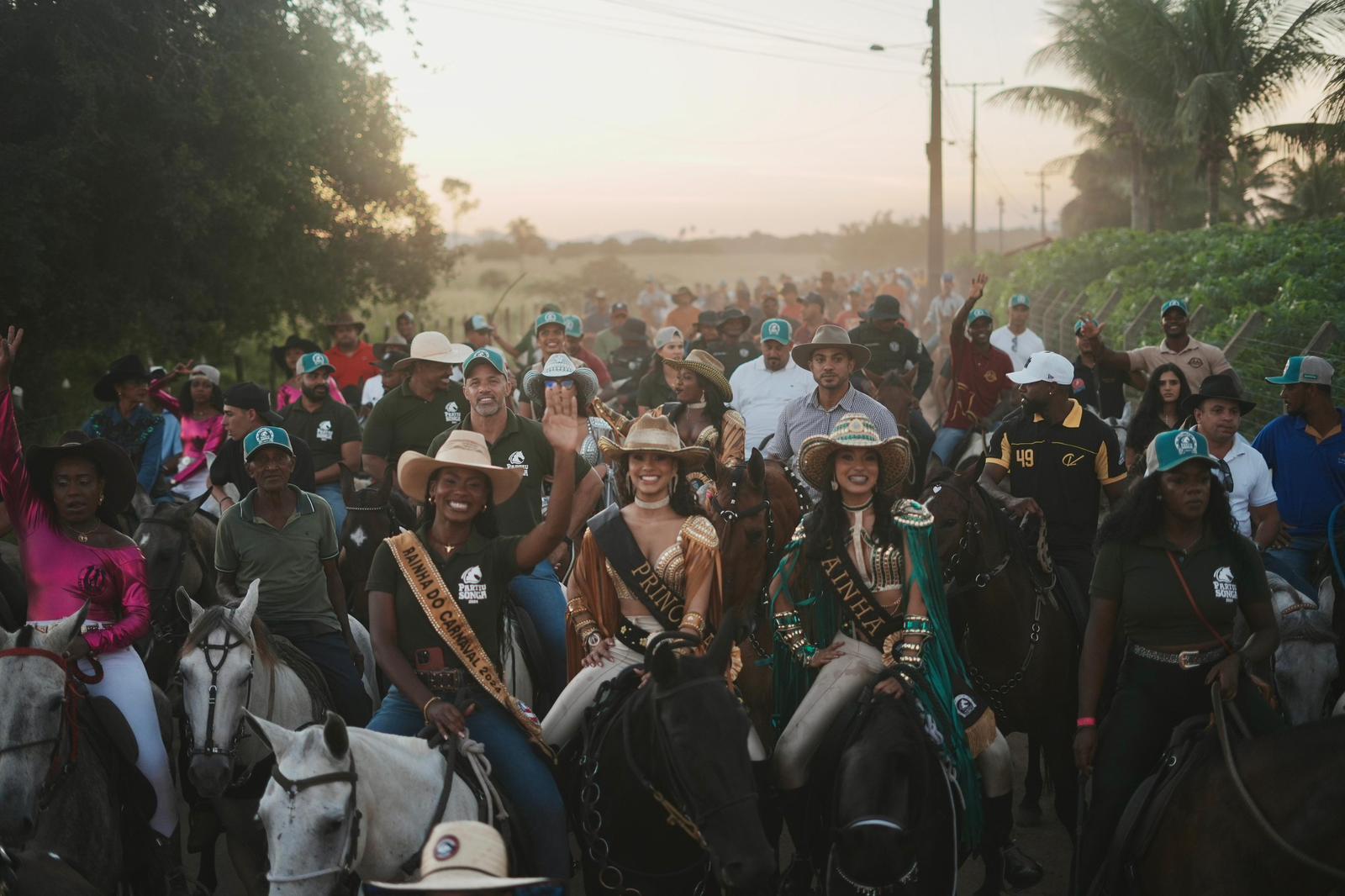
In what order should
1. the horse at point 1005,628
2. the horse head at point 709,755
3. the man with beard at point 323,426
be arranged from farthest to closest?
1. the man with beard at point 323,426
2. the horse at point 1005,628
3. the horse head at point 709,755

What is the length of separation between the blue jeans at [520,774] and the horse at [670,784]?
6.7 inches

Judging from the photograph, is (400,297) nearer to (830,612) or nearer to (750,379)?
(750,379)

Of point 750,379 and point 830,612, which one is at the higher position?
point 750,379

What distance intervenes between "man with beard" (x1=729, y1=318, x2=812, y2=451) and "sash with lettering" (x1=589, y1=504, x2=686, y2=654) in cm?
485

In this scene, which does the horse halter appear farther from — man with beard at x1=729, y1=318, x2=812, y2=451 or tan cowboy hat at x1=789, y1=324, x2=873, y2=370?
man with beard at x1=729, y1=318, x2=812, y2=451

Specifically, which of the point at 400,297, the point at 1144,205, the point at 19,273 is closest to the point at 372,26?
the point at 400,297

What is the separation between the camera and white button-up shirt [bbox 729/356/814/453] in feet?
34.6

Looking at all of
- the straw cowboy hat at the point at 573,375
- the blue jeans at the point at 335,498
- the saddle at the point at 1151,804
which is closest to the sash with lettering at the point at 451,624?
the saddle at the point at 1151,804

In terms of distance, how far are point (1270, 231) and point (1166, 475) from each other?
60.1 ft

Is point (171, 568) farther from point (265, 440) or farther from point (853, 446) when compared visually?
point (853, 446)

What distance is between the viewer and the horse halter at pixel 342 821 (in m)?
3.99

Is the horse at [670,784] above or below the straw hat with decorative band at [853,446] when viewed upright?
below

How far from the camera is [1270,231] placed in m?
21.4

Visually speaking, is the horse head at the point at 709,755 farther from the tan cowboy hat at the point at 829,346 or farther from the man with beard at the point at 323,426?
the man with beard at the point at 323,426
